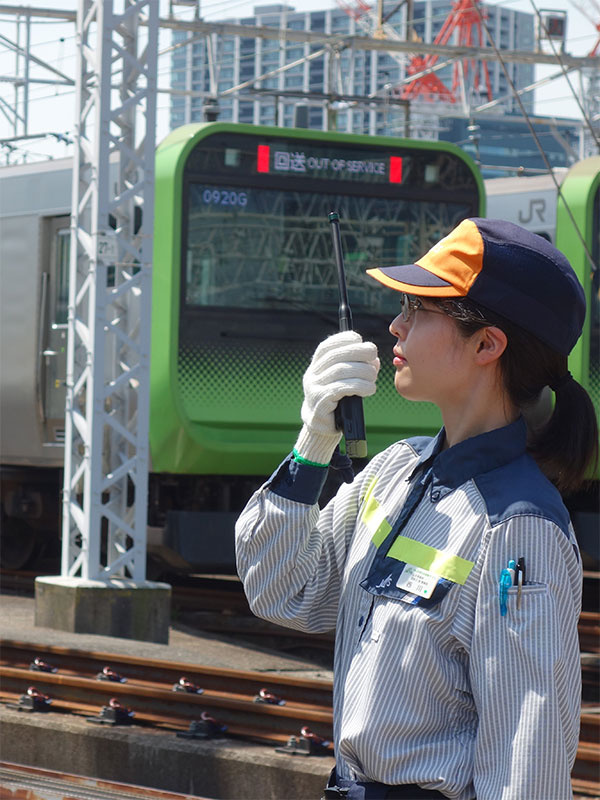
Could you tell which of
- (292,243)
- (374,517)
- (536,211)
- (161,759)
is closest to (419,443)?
(374,517)

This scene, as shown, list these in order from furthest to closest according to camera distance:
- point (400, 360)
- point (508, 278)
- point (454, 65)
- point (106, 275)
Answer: point (454, 65) < point (106, 275) < point (400, 360) < point (508, 278)

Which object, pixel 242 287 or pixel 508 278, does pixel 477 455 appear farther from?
pixel 242 287

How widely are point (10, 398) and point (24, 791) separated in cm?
669

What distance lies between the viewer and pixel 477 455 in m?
2.12

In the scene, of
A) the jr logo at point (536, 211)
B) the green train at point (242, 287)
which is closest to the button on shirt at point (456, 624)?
the green train at point (242, 287)

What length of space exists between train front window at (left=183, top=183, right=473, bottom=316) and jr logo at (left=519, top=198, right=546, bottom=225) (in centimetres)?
113

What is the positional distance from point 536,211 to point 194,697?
631 cm

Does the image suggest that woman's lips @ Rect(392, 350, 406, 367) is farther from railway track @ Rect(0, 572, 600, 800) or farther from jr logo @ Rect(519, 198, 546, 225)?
jr logo @ Rect(519, 198, 546, 225)

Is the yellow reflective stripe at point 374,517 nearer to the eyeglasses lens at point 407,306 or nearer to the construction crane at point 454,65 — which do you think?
the eyeglasses lens at point 407,306

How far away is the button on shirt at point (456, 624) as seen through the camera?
1919mm

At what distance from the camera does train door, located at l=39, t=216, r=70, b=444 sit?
10.9 metres

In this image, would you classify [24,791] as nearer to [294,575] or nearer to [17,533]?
[294,575]

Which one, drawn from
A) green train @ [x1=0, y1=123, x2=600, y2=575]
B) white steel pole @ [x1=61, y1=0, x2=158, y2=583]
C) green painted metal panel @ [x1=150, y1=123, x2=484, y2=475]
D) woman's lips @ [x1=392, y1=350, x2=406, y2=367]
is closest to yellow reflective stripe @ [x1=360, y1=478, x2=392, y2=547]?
woman's lips @ [x1=392, y1=350, x2=406, y2=367]

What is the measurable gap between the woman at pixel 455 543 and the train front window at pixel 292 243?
25.0 feet
